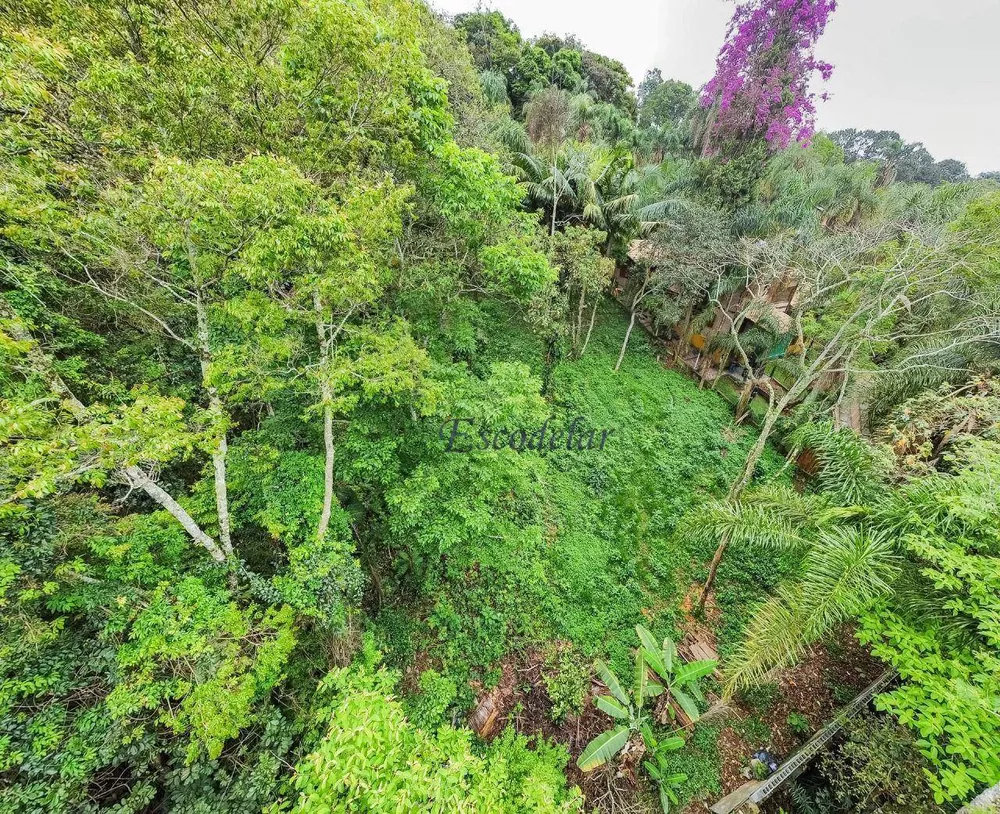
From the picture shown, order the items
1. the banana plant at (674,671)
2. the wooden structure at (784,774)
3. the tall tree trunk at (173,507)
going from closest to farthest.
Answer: the tall tree trunk at (173,507)
the wooden structure at (784,774)
the banana plant at (674,671)

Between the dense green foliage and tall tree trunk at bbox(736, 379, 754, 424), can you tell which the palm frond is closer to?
the dense green foliage

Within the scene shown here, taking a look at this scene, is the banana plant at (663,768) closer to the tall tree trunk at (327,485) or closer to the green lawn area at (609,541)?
the green lawn area at (609,541)

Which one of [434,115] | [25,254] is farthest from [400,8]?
[25,254]

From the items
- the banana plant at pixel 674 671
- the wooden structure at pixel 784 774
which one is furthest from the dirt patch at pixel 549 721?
the wooden structure at pixel 784 774

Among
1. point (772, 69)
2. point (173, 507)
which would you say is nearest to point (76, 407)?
point (173, 507)

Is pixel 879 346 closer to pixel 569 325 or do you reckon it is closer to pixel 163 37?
pixel 569 325

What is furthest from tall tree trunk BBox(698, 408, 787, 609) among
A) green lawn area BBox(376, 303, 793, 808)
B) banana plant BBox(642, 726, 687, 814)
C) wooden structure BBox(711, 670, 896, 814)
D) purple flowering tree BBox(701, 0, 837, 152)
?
purple flowering tree BBox(701, 0, 837, 152)

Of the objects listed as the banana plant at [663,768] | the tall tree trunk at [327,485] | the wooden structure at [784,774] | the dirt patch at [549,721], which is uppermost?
the tall tree trunk at [327,485]
